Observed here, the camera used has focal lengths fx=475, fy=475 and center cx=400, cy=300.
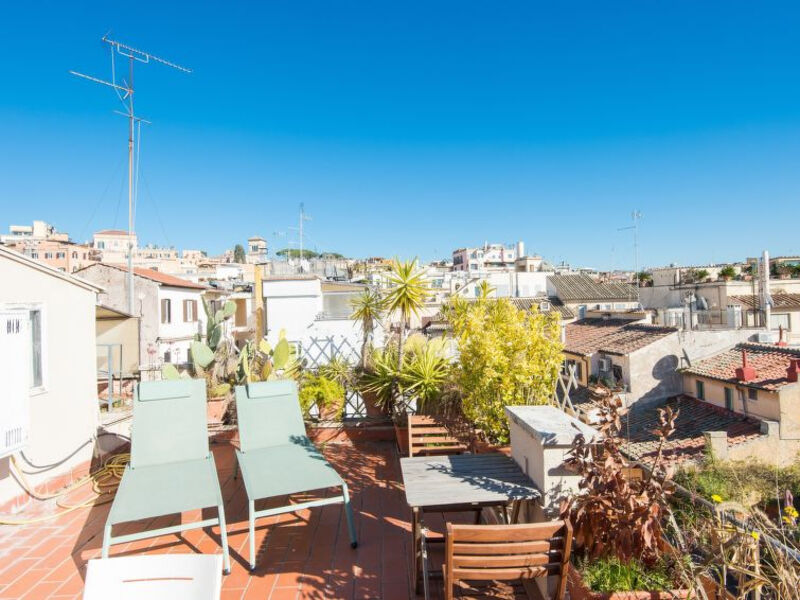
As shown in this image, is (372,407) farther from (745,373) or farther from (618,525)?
(745,373)

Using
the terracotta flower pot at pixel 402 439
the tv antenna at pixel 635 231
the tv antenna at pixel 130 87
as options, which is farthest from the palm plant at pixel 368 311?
the tv antenna at pixel 635 231

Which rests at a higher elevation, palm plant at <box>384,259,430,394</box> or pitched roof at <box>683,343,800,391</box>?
palm plant at <box>384,259,430,394</box>

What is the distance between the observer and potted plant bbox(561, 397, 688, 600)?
8.12ft

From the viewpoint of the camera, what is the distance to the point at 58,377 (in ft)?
18.1

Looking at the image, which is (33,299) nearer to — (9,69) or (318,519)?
(318,519)

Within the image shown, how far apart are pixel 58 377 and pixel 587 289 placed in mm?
42211

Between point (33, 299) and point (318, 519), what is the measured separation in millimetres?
3896

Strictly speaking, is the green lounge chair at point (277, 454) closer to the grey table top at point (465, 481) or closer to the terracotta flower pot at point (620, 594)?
the grey table top at point (465, 481)

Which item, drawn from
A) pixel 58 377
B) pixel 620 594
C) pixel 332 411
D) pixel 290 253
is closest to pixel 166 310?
pixel 290 253

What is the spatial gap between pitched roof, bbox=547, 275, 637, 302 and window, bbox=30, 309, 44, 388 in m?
39.6

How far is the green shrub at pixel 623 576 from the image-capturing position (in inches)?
97.4

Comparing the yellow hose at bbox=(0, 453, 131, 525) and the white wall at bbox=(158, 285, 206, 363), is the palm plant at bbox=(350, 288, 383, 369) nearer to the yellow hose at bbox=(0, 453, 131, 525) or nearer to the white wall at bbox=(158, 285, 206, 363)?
the yellow hose at bbox=(0, 453, 131, 525)

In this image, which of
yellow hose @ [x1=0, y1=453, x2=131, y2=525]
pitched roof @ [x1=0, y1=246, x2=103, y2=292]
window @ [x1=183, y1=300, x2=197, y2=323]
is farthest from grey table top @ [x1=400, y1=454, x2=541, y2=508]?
window @ [x1=183, y1=300, x2=197, y2=323]

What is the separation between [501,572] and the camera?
7.66 feet
